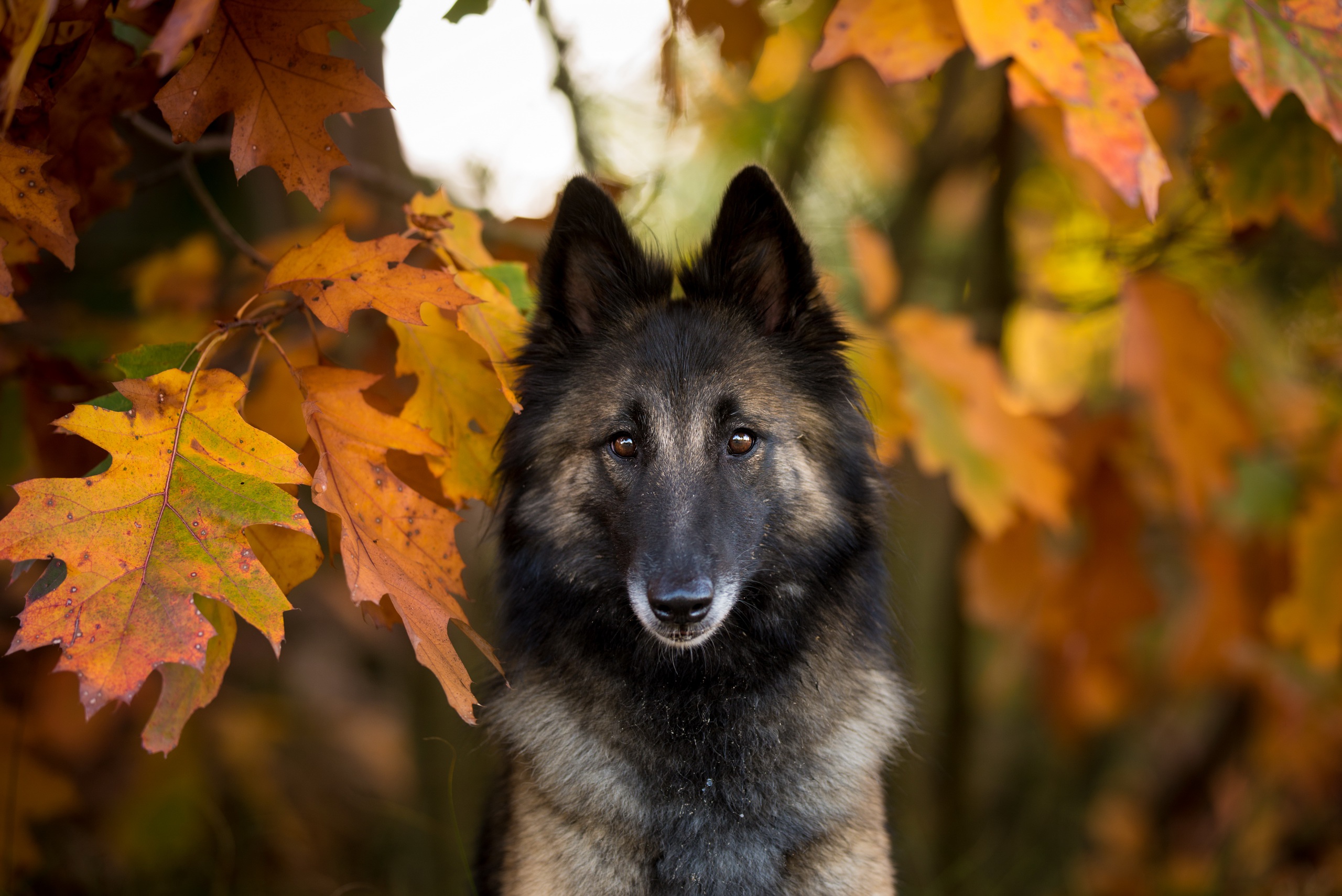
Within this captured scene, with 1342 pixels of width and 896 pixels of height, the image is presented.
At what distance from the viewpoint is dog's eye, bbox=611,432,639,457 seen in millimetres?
2658

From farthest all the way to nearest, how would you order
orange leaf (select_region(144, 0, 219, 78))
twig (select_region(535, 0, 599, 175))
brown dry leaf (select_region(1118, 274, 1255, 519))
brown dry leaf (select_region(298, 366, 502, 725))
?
Answer: twig (select_region(535, 0, 599, 175)), brown dry leaf (select_region(1118, 274, 1255, 519)), brown dry leaf (select_region(298, 366, 502, 725)), orange leaf (select_region(144, 0, 219, 78))

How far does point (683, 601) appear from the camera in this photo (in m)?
2.31

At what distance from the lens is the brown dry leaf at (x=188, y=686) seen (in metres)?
1.93

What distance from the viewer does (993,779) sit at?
7.22 m

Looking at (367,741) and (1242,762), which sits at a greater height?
(367,741)

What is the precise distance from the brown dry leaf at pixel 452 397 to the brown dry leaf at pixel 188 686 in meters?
0.63

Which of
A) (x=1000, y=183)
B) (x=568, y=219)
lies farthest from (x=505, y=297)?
(x=1000, y=183)

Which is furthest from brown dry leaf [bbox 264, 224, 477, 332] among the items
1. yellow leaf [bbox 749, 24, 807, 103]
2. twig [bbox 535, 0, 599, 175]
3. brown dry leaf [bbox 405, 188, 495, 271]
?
yellow leaf [bbox 749, 24, 807, 103]

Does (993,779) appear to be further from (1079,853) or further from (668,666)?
(668,666)

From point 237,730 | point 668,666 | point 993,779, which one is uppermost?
point 668,666

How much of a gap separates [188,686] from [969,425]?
280cm

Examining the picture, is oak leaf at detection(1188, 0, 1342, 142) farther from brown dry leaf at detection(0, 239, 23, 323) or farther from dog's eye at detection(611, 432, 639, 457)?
brown dry leaf at detection(0, 239, 23, 323)

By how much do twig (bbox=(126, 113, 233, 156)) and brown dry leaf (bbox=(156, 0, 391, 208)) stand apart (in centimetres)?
61

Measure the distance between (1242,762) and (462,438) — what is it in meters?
6.48
